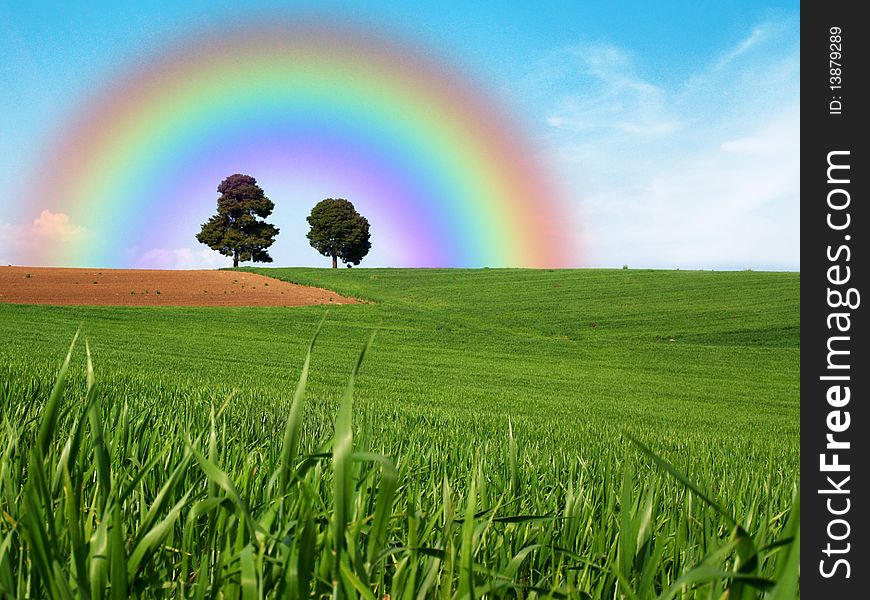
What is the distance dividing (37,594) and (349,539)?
50 cm

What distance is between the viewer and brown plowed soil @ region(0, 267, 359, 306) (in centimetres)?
3369

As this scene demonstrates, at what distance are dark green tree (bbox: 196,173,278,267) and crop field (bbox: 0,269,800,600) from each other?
21.5 m

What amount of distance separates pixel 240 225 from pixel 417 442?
73160 mm

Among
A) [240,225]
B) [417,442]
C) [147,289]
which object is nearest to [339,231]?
[240,225]

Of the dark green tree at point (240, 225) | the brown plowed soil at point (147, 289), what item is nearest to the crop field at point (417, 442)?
the brown plowed soil at point (147, 289)

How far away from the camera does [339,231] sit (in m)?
76.2

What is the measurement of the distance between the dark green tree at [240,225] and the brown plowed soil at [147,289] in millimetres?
24441

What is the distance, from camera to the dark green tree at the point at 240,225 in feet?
238

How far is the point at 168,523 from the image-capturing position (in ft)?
2.87

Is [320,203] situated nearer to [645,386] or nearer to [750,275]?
[750,275]

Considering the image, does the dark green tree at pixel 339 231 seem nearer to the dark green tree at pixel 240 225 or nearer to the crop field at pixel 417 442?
the dark green tree at pixel 240 225

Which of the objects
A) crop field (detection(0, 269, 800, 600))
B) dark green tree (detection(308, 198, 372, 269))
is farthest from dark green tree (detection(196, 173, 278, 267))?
crop field (detection(0, 269, 800, 600))
